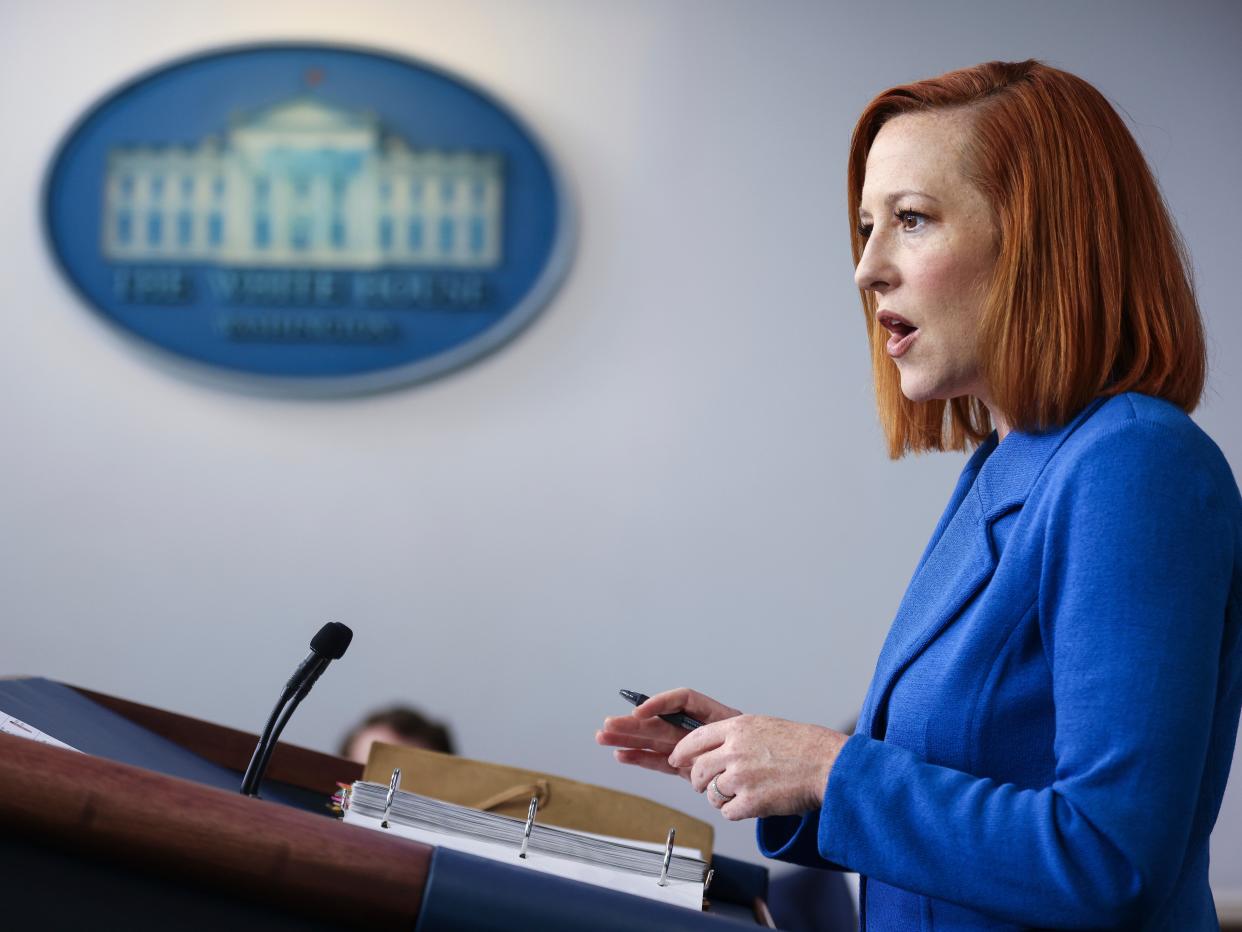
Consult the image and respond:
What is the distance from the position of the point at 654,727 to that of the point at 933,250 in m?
0.41

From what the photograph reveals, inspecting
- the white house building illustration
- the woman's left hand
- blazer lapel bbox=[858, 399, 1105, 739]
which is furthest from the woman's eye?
the white house building illustration

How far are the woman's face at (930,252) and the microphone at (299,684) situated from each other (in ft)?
1.48

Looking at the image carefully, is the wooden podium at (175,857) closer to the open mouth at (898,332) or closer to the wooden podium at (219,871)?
the wooden podium at (219,871)

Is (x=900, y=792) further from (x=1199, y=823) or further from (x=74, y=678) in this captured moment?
(x=74, y=678)

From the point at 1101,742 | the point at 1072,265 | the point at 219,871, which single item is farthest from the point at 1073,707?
the point at 219,871

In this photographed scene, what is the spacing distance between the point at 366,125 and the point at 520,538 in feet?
2.97

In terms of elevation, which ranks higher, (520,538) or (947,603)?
(947,603)

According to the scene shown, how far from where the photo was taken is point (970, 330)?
2.77 feet

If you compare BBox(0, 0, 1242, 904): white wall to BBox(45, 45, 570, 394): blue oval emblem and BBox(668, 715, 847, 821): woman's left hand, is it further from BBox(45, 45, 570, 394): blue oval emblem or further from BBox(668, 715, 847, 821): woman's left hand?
BBox(668, 715, 847, 821): woman's left hand

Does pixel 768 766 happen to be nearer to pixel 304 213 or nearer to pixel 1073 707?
pixel 1073 707

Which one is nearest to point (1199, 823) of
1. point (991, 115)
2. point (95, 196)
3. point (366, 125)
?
point (991, 115)

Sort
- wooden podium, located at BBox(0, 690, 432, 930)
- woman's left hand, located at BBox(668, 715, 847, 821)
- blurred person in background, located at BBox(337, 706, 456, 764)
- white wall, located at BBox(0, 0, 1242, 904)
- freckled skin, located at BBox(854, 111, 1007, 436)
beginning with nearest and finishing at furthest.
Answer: wooden podium, located at BBox(0, 690, 432, 930) < woman's left hand, located at BBox(668, 715, 847, 821) < freckled skin, located at BBox(854, 111, 1007, 436) < blurred person in background, located at BBox(337, 706, 456, 764) < white wall, located at BBox(0, 0, 1242, 904)

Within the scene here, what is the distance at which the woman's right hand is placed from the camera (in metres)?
0.92

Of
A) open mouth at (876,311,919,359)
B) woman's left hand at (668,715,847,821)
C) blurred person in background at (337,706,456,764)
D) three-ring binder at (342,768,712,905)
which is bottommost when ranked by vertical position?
blurred person in background at (337,706,456,764)
